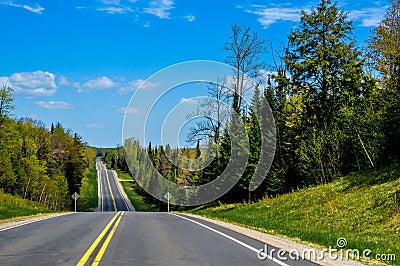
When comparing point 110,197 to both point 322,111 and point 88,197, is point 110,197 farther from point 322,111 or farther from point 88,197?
point 322,111

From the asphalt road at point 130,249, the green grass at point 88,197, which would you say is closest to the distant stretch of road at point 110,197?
the green grass at point 88,197

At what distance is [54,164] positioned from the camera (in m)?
93.7

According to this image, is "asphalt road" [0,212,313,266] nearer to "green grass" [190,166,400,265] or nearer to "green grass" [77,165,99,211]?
"green grass" [190,166,400,265]

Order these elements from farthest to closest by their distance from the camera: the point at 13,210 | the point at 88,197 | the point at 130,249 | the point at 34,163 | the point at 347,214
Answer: the point at 88,197
the point at 34,163
the point at 13,210
the point at 347,214
the point at 130,249

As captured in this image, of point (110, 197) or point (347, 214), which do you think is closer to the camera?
point (347, 214)

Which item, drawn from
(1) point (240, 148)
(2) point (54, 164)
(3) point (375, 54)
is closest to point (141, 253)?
(1) point (240, 148)

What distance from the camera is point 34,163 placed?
68.8m

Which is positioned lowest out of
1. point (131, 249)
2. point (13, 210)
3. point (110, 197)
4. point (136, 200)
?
point (136, 200)

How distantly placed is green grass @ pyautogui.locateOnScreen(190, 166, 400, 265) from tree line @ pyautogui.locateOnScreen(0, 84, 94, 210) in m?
39.2

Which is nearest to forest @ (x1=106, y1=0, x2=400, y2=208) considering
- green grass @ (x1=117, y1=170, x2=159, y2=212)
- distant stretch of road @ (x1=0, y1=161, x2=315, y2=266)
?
distant stretch of road @ (x1=0, y1=161, x2=315, y2=266)

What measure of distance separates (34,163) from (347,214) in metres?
59.6

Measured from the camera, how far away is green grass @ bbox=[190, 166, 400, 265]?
1343 centimetres

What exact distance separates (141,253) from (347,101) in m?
23.8

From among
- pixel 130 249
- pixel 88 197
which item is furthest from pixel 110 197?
pixel 130 249
